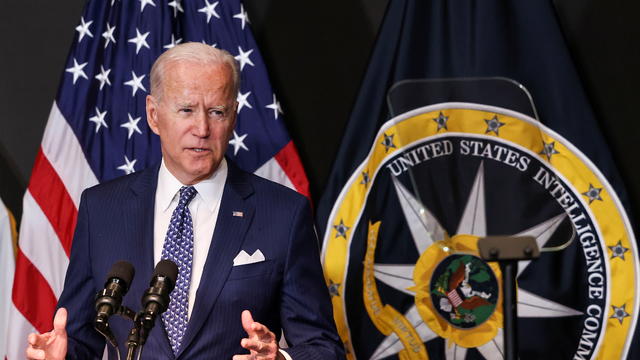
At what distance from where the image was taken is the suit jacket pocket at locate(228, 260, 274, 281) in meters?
2.14

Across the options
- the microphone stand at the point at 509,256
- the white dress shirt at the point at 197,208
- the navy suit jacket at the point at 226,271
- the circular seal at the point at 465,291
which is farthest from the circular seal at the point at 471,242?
the microphone stand at the point at 509,256

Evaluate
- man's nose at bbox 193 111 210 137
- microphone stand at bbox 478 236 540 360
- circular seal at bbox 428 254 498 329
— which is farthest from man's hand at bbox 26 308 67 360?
circular seal at bbox 428 254 498 329

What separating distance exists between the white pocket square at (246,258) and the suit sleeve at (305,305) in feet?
0.27

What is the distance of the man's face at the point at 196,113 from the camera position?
2.15 m

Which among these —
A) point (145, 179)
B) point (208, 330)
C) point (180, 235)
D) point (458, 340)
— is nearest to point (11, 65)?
point (145, 179)

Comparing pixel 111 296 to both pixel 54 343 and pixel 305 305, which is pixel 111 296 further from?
pixel 305 305

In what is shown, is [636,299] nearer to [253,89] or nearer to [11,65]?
[253,89]

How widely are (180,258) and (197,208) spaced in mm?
174

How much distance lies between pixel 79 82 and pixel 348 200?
1.15 meters

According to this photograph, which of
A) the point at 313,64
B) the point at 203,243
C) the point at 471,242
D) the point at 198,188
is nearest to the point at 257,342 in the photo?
the point at 203,243

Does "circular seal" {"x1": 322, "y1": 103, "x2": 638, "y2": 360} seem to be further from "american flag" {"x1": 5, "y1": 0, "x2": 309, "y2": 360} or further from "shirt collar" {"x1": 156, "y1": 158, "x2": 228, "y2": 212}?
"shirt collar" {"x1": 156, "y1": 158, "x2": 228, "y2": 212}

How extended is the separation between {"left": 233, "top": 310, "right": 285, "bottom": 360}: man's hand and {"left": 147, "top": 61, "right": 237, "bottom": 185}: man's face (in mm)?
574

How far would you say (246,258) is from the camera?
216 cm

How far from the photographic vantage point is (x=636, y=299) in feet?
9.29
